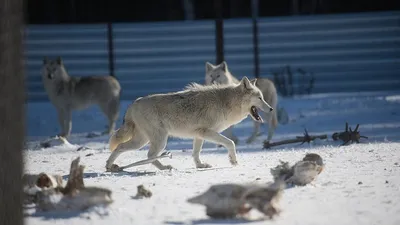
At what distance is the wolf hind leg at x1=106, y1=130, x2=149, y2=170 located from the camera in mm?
8820

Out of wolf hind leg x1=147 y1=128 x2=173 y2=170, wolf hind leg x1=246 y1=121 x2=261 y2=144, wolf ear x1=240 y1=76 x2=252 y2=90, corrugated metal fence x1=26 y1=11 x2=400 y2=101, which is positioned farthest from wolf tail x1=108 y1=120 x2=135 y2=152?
corrugated metal fence x1=26 y1=11 x2=400 y2=101

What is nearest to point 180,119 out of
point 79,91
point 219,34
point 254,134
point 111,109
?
point 254,134

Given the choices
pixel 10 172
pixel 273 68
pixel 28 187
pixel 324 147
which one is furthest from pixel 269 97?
pixel 10 172

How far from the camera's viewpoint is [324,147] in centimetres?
1086

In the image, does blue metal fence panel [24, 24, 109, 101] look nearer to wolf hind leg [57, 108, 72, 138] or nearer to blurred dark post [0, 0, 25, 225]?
wolf hind leg [57, 108, 72, 138]

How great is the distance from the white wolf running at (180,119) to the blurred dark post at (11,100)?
14.4ft

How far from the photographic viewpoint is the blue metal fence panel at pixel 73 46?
20.1m

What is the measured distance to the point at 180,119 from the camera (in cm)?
898

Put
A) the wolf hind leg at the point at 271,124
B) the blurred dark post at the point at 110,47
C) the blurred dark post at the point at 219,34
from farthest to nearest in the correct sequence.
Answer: the blurred dark post at the point at 110,47 < the blurred dark post at the point at 219,34 < the wolf hind leg at the point at 271,124

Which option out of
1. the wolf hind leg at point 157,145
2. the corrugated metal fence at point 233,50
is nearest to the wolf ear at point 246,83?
the wolf hind leg at point 157,145

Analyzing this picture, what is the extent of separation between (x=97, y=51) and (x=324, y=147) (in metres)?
10.6

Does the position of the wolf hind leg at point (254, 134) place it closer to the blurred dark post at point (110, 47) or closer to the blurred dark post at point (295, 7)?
the blurred dark post at point (110, 47)

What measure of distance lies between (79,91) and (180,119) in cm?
739

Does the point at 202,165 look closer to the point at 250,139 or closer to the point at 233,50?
the point at 250,139
